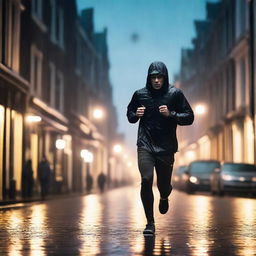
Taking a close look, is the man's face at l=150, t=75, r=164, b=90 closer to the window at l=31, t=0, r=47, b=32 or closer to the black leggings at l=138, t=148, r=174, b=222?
the black leggings at l=138, t=148, r=174, b=222

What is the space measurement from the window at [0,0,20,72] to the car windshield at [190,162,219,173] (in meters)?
12.0

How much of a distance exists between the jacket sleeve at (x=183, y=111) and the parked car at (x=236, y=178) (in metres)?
21.6

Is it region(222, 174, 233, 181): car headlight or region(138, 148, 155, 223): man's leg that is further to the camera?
region(222, 174, 233, 181): car headlight

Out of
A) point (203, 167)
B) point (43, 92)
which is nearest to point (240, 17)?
point (203, 167)

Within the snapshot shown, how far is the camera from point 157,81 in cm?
983

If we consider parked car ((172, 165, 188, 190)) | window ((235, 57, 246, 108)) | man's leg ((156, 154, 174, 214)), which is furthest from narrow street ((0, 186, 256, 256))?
window ((235, 57, 246, 108))

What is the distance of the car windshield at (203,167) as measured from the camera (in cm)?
3847

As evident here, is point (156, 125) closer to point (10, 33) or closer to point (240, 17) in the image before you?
point (10, 33)

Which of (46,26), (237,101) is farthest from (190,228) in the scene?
(237,101)

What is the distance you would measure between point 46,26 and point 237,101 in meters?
14.7

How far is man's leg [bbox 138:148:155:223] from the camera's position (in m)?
9.68

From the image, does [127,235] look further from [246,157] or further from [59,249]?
[246,157]

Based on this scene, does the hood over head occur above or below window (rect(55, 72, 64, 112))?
below

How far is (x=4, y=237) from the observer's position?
9.51 metres
